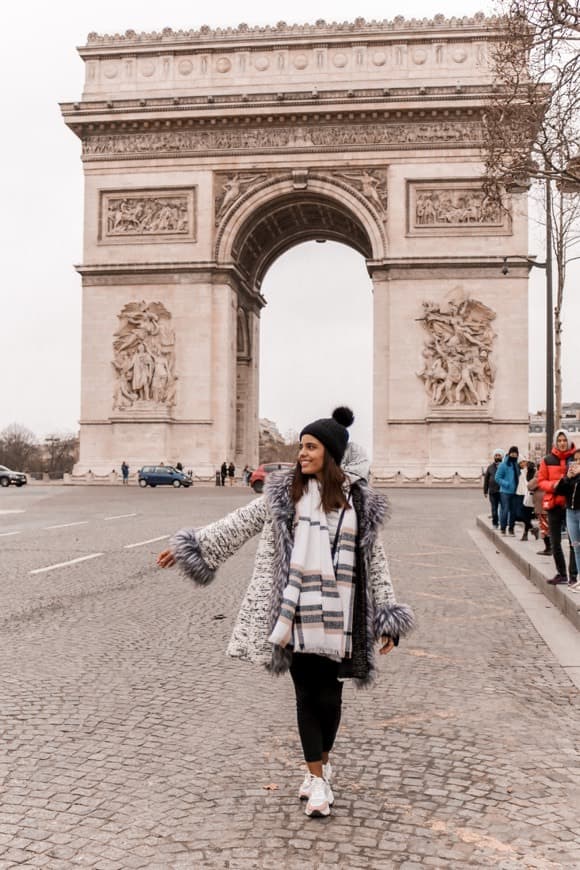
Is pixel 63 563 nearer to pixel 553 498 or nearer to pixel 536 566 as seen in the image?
pixel 536 566

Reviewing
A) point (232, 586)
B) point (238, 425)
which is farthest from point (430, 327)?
point (232, 586)

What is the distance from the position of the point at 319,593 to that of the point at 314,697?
0.40 metres

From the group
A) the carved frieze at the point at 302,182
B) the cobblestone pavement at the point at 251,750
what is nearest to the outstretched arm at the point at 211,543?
the cobblestone pavement at the point at 251,750

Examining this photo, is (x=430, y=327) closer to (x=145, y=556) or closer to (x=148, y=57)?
(x=148, y=57)

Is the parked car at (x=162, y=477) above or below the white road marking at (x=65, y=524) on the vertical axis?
above

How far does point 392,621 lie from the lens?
3.58m

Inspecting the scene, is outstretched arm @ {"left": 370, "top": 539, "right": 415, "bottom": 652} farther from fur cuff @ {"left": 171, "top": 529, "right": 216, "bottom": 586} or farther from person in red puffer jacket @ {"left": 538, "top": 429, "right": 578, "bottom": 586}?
person in red puffer jacket @ {"left": 538, "top": 429, "right": 578, "bottom": 586}

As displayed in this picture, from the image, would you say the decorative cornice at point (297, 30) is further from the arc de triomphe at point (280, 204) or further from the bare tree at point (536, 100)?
the bare tree at point (536, 100)

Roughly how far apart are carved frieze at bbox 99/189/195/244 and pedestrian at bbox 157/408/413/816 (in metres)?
35.8

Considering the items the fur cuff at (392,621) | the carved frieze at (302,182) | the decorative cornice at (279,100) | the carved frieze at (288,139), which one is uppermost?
the decorative cornice at (279,100)

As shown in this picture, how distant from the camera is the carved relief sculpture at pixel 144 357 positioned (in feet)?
124

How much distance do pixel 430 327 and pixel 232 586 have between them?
93.3ft

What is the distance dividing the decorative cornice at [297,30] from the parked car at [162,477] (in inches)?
646

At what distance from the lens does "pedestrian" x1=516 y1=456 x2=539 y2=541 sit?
14.3 meters
